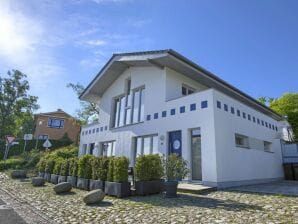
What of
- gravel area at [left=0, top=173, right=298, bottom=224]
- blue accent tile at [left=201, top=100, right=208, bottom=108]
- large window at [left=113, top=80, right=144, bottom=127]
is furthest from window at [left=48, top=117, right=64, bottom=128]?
blue accent tile at [left=201, top=100, right=208, bottom=108]

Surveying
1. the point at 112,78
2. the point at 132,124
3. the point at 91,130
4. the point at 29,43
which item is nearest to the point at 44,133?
the point at 91,130

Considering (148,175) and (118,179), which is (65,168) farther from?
(148,175)

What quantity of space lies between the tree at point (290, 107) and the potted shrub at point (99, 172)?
23.5 metres

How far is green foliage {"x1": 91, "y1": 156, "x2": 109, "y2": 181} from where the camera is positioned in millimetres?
8508

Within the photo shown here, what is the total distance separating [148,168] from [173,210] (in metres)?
2.66

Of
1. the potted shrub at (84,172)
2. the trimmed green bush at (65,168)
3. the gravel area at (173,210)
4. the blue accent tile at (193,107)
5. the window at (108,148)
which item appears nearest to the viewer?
the gravel area at (173,210)

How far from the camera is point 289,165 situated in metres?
15.8

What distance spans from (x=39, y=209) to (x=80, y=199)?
1569mm

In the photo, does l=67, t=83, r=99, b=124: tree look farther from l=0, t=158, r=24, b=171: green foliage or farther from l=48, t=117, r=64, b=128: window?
l=48, t=117, r=64, b=128: window

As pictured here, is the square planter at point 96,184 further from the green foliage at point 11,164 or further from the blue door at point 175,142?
the green foliage at point 11,164

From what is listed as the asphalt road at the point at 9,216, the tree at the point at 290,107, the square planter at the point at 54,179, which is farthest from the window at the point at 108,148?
the tree at the point at 290,107

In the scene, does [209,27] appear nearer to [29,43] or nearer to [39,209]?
[29,43]

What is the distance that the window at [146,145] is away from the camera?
1266 centimetres

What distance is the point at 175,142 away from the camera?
37.5ft
